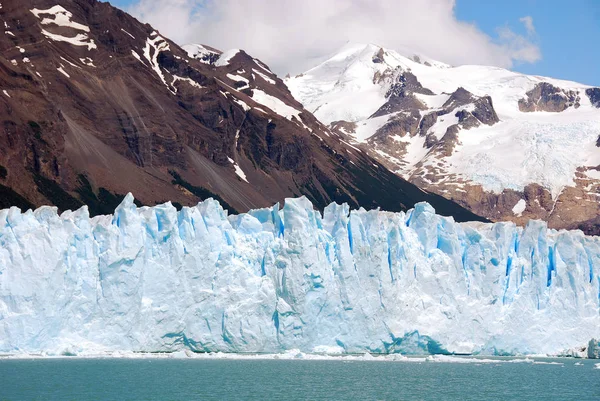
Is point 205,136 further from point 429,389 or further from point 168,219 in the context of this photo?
point 429,389

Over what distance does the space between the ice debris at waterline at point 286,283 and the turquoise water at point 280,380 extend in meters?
1.93

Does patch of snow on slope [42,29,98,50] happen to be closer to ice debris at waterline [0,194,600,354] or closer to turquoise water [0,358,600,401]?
ice debris at waterline [0,194,600,354]

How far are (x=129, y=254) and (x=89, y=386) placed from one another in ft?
44.4

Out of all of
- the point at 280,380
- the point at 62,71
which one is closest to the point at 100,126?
the point at 62,71

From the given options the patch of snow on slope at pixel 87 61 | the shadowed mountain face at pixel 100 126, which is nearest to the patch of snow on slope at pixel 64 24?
the shadowed mountain face at pixel 100 126

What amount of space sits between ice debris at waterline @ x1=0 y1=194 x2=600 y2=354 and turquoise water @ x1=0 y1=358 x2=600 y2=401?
75.9 inches

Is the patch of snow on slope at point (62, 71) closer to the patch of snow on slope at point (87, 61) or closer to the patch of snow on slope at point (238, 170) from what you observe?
the patch of snow on slope at point (87, 61)

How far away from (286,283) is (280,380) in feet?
35.0

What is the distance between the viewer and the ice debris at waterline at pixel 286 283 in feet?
178

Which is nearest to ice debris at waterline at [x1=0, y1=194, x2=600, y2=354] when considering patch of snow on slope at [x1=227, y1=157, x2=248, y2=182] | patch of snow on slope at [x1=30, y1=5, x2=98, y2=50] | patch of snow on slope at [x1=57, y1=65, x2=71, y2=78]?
patch of snow on slope at [x1=57, y1=65, x2=71, y2=78]

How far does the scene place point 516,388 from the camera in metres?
47.7

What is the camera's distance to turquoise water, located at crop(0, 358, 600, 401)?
41656mm

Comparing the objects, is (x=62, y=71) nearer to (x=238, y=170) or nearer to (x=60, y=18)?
(x=60, y=18)

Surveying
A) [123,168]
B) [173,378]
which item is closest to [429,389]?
[173,378]
